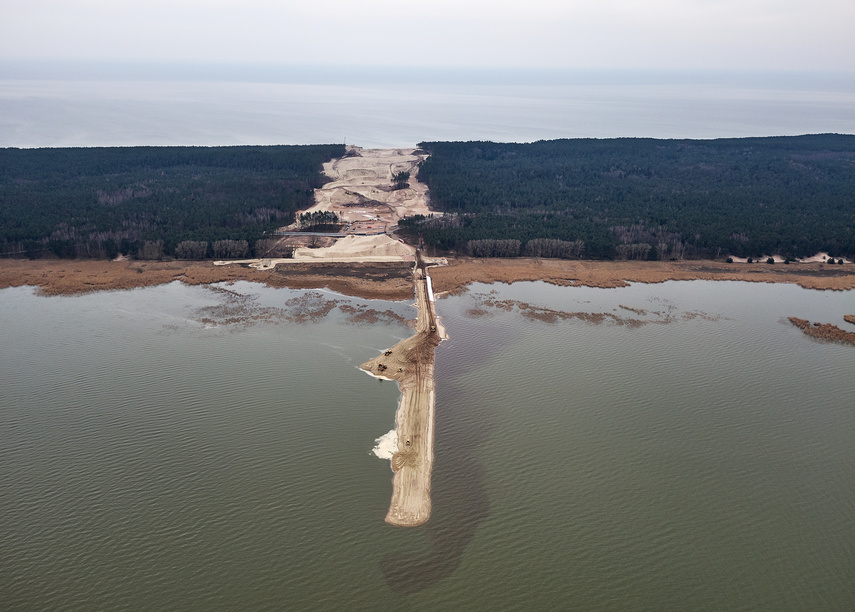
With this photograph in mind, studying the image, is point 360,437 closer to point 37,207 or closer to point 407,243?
point 407,243

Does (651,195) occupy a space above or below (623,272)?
above

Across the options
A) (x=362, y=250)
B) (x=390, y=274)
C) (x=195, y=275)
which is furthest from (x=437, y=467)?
(x=362, y=250)

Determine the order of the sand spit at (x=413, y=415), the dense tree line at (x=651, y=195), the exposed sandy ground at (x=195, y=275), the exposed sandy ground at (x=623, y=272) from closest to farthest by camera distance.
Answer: the sand spit at (x=413, y=415)
the exposed sandy ground at (x=195, y=275)
the exposed sandy ground at (x=623, y=272)
the dense tree line at (x=651, y=195)

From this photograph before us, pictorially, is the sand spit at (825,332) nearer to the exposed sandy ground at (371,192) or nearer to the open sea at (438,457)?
the open sea at (438,457)

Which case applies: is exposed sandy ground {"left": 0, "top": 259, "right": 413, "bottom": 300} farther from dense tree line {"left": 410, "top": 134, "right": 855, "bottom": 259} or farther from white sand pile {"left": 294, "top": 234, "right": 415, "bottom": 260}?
dense tree line {"left": 410, "top": 134, "right": 855, "bottom": 259}

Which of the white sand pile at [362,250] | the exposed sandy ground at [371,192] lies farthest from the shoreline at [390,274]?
the exposed sandy ground at [371,192]

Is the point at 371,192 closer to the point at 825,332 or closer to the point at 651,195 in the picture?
the point at 651,195

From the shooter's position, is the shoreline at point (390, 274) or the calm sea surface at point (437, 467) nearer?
the calm sea surface at point (437, 467)

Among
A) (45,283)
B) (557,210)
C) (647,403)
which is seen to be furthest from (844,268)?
(45,283)
